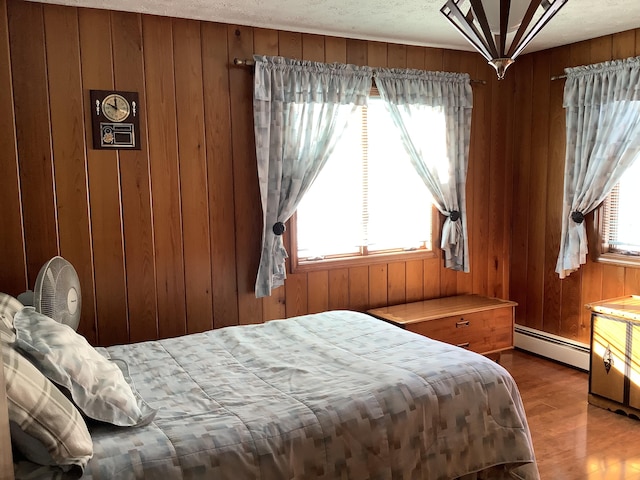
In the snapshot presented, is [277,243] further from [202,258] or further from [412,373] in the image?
[412,373]

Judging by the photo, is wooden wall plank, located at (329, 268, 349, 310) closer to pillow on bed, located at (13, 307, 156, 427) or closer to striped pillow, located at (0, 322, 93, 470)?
pillow on bed, located at (13, 307, 156, 427)

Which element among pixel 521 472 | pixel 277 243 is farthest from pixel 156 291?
pixel 521 472

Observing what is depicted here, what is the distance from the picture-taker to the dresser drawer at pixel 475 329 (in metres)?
3.81

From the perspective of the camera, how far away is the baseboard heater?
4168 mm

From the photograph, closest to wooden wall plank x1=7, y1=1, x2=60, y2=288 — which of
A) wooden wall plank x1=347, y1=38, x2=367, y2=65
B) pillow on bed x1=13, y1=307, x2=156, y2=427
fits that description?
pillow on bed x1=13, y1=307, x2=156, y2=427

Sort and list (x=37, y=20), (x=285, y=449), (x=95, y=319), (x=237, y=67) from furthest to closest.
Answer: (x=237, y=67)
(x=95, y=319)
(x=37, y=20)
(x=285, y=449)

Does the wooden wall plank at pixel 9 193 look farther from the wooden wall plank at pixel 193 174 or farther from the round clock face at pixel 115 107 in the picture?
the wooden wall plank at pixel 193 174

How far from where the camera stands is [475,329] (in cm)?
400

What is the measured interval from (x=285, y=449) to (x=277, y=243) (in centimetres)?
181

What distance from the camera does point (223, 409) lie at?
2.09 meters

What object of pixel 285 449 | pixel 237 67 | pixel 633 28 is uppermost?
pixel 633 28

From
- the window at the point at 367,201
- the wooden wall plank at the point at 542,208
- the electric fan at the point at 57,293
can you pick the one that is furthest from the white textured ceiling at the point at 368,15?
the electric fan at the point at 57,293

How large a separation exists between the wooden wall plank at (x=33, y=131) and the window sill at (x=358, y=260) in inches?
59.6

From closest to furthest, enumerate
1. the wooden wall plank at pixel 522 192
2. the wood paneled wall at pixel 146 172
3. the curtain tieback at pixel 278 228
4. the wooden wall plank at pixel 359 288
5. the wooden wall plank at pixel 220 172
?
the wood paneled wall at pixel 146 172 → the wooden wall plank at pixel 220 172 → the curtain tieback at pixel 278 228 → the wooden wall plank at pixel 359 288 → the wooden wall plank at pixel 522 192
